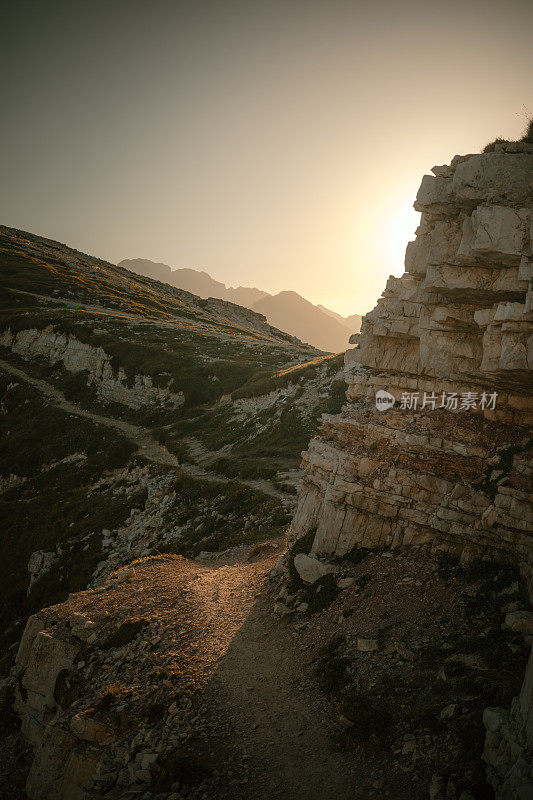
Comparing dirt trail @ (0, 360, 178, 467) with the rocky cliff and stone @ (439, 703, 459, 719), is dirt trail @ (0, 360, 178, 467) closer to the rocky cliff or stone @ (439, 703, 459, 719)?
the rocky cliff

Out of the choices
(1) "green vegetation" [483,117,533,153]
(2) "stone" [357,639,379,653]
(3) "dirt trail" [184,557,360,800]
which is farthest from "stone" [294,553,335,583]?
(1) "green vegetation" [483,117,533,153]

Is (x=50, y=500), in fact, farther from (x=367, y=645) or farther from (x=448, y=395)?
(x=448, y=395)

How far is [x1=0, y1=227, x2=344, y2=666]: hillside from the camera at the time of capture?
3253cm

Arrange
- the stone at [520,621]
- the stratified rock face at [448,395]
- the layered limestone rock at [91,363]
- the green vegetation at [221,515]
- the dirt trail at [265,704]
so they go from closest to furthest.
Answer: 1. the dirt trail at [265,704]
2. the stone at [520,621]
3. the stratified rock face at [448,395]
4. the green vegetation at [221,515]
5. the layered limestone rock at [91,363]

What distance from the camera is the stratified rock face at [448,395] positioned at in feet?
47.1

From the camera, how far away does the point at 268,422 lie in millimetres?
48688

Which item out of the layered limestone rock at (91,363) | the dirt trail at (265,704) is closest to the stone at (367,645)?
the dirt trail at (265,704)

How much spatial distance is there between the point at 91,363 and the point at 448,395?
5795 cm

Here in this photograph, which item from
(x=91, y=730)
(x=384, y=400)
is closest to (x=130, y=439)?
(x=384, y=400)

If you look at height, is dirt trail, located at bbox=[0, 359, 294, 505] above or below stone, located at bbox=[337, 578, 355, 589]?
below

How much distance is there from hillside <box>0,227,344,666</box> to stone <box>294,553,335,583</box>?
361 inches

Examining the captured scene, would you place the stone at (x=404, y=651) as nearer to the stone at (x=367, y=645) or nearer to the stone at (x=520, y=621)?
the stone at (x=367, y=645)

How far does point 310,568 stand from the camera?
748 inches

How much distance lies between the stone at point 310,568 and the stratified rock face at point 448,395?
97 centimetres
